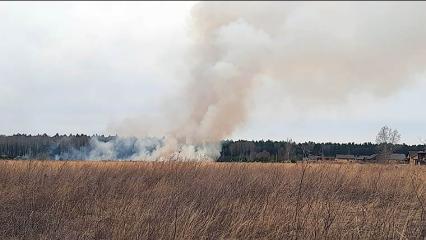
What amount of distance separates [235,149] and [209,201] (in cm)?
A: 5376

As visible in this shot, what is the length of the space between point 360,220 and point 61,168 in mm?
6994

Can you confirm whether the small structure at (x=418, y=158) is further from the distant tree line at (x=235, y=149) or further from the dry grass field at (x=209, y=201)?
the dry grass field at (x=209, y=201)

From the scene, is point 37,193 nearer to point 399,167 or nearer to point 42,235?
point 42,235

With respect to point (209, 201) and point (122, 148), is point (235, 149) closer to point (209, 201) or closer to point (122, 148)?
point (122, 148)

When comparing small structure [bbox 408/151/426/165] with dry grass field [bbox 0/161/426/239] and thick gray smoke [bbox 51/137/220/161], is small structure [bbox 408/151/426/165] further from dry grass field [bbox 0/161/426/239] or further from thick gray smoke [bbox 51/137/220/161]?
thick gray smoke [bbox 51/137/220/161]

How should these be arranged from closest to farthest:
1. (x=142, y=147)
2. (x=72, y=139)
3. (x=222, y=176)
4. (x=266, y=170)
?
1. (x=222, y=176)
2. (x=266, y=170)
3. (x=142, y=147)
4. (x=72, y=139)

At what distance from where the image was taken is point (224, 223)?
6.19 meters

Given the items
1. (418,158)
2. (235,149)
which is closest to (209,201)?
(418,158)

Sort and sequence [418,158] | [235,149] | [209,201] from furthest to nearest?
1. [235,149]
2. [418,158]
3. [209,201]

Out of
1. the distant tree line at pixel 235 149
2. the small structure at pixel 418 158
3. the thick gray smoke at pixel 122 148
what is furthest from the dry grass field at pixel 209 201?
the thick gray smoke at pixel 122 148

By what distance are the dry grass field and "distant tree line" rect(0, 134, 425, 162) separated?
65 cm

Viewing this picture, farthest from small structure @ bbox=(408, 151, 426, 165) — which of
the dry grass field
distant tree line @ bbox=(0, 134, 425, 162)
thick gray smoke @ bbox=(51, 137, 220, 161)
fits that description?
thick gray smoke @ bbox=(51, 137, 220, 161)

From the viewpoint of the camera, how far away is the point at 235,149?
200ft

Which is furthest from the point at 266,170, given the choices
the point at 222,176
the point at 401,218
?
the point at 401,218
